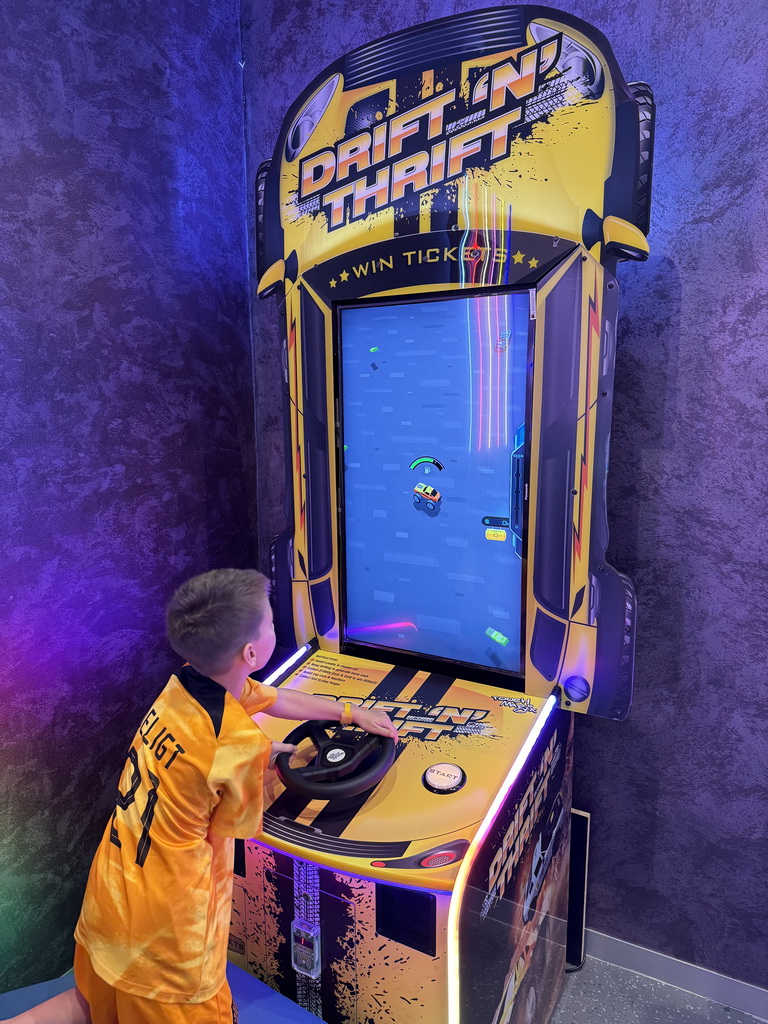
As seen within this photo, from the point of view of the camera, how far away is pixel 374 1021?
1165mm

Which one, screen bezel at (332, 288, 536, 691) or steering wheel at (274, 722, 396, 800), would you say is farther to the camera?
screen bezel at (332, 288, 536, 691)

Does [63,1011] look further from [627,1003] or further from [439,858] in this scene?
[627,1003]

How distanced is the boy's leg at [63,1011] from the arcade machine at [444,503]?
30cm

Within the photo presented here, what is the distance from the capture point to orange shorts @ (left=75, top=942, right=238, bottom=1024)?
1.08 meters

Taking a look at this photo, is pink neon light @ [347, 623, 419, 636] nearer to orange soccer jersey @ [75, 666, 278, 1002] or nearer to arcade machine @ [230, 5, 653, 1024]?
arcade machine @ [230, 5, 653, 1024]

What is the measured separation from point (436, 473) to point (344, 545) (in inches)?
14.0

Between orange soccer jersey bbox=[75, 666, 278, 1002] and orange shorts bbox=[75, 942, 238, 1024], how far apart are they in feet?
0.09

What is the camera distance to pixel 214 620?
3.63 feet

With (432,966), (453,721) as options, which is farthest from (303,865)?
(453,721)

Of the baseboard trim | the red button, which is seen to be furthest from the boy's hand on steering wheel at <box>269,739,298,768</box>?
the baseboard trim

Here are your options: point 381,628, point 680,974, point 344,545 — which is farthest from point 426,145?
point 680,974

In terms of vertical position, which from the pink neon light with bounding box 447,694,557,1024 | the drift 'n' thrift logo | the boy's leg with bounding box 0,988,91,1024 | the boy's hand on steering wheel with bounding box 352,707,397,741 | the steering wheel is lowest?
the boy's leg with bounding box 0,988,91,1024

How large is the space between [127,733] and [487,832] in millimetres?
1359

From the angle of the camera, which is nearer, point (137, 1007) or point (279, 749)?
point (137, 1007)
